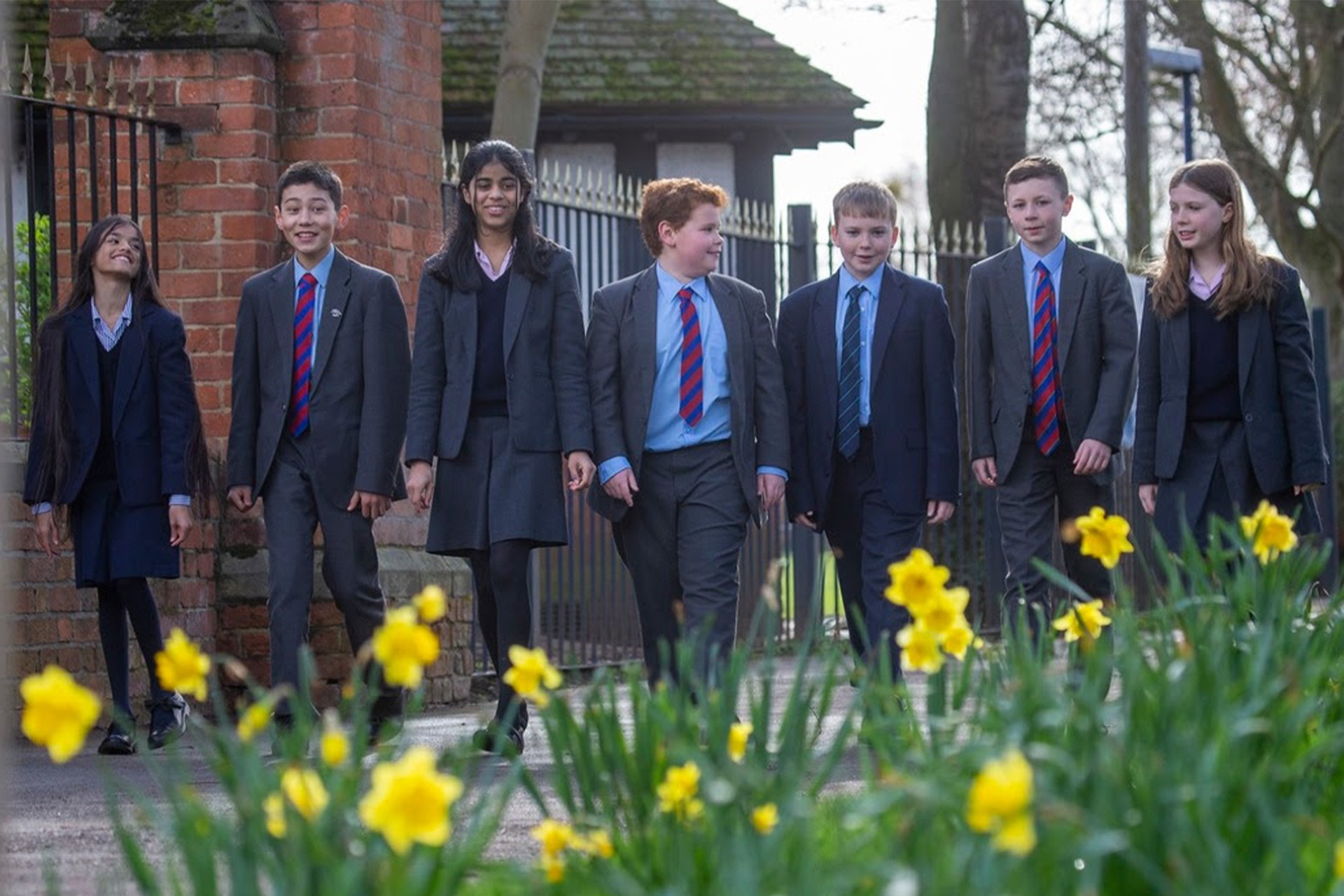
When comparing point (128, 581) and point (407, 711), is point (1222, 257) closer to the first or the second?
point (128, 581)

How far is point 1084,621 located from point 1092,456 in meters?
3.11

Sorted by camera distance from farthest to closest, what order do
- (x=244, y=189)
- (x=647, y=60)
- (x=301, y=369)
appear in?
(x=647, y=60) < (x=244, y=189) < (x=301, y=369)

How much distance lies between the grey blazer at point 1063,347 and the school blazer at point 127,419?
2664mm

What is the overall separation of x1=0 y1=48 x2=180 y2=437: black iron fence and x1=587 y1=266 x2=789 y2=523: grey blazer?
2049mm

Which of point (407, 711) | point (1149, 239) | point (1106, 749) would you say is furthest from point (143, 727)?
point (1149, 239)

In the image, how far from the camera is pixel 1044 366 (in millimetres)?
7984

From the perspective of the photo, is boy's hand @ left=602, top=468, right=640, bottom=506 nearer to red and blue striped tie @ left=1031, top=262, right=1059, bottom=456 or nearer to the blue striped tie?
the blue striped tie

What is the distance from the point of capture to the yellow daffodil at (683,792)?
362 centimetres

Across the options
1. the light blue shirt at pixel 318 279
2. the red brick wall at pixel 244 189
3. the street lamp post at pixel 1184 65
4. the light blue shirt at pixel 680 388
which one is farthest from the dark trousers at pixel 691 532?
the street lamp post at pixel 1184 65

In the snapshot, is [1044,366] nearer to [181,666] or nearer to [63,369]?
[63,369]

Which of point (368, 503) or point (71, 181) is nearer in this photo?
point (368, 503)

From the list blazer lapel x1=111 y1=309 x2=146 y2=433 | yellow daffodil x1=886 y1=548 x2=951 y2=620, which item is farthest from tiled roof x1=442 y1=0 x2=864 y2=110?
yellow daffodil x1=886 y1=548 x2=951 y2=620

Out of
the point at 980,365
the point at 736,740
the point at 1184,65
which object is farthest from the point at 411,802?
the point at 1184,65

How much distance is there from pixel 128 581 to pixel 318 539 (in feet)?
4.58
